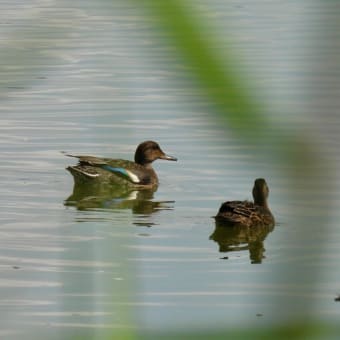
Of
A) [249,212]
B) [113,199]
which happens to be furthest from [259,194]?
[113,199]

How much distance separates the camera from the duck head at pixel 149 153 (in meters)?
12.9

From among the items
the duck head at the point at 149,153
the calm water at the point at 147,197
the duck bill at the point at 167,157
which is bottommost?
the calm water at the point at 147,197

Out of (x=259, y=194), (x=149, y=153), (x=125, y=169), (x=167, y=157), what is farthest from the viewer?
(x=125, y=169)

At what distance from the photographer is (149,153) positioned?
42.6ft

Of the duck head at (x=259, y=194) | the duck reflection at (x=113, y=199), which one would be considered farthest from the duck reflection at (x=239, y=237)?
the duck reflection at (x=113, y=199)

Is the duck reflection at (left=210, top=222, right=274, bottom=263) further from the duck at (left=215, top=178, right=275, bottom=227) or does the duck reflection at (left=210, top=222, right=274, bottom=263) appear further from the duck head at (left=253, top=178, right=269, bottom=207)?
the duck head at (left=253, top=178, right=269, bottom=207)

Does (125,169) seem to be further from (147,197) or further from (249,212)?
(249,212)

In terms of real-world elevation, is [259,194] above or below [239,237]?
above

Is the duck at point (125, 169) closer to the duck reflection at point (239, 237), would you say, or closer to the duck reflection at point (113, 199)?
the duck reflection at point (113, 199)

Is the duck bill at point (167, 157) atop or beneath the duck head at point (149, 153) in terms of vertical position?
beneath

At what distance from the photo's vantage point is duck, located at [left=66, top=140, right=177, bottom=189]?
12.8 m

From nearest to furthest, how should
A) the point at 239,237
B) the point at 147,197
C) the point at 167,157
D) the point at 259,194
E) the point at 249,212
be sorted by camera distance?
the point at 249,212 < the point at 239,237 < the point at 259,194 < the point at 147,197 < the point at 167,157

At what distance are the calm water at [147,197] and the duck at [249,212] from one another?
11 cm

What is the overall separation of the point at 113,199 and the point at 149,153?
27.3 inches
